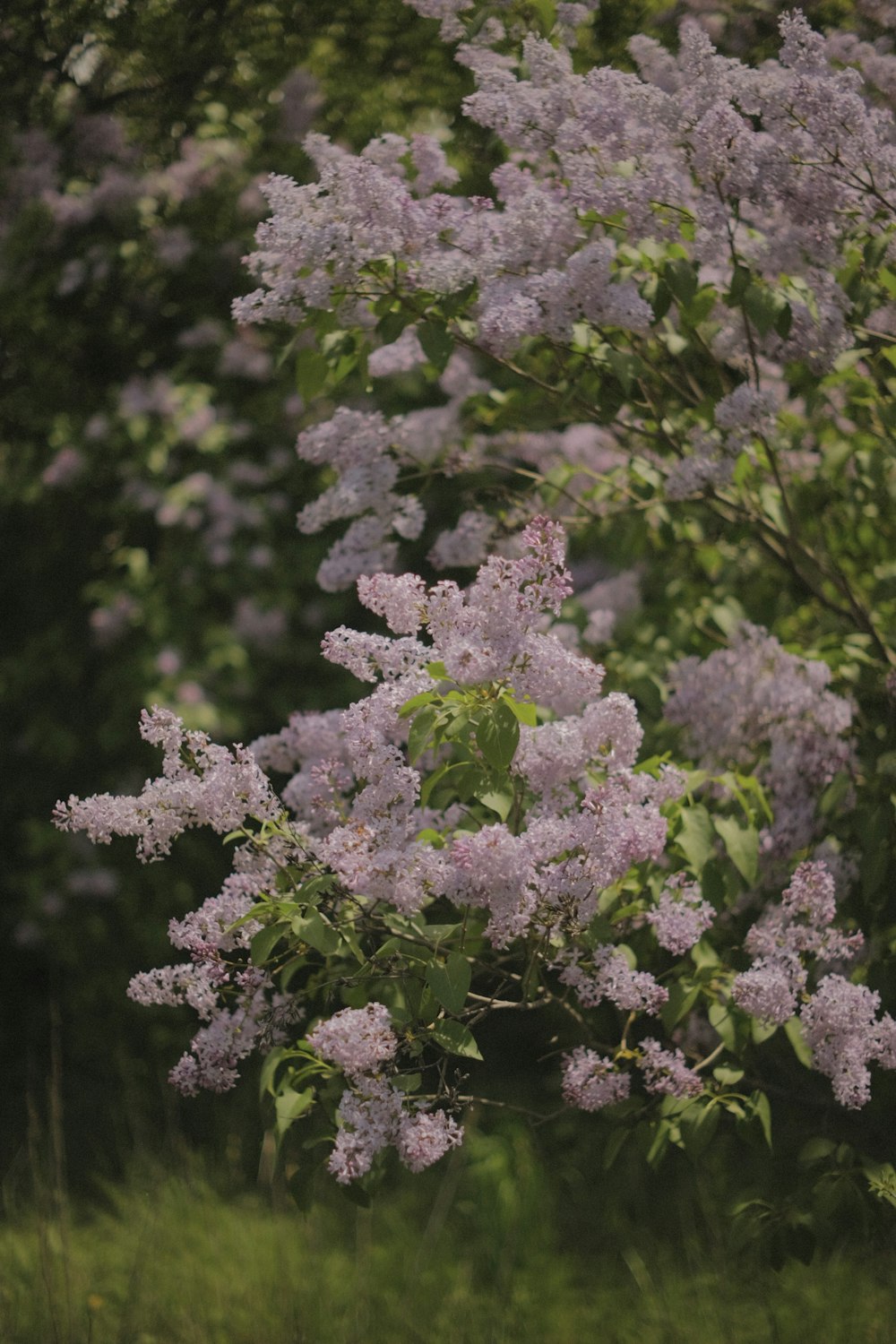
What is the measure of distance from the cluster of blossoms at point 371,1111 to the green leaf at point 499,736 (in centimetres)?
36

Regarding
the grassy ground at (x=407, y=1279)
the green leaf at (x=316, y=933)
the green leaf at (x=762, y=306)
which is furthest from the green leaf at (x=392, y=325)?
the grassy ground at (x=407, y=1279)

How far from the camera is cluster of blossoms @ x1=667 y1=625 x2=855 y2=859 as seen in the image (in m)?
2.55

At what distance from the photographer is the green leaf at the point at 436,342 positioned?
234cm

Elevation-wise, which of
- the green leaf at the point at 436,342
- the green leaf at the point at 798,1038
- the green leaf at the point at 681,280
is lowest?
the green leaf at the point at 798,1038

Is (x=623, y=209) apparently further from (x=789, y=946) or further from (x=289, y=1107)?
(x=289, y=1107)

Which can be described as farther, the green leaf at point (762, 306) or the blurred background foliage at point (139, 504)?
the blurred background foliage at point (139, 504)

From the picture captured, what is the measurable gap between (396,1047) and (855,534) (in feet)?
6.62

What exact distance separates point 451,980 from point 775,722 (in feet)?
3.76

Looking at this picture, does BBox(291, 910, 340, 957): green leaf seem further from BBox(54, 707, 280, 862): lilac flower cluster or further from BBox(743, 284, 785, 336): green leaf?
BBox(743, 284, 785, 336): green leaf

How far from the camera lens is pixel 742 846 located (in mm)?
2221

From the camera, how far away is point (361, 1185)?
198 cm

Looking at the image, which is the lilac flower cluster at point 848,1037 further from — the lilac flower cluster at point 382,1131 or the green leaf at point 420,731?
the green leaf at point 420,731

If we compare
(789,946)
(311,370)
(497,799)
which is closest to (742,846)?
(789,946)

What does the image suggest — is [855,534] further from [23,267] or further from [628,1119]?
[23,267]
